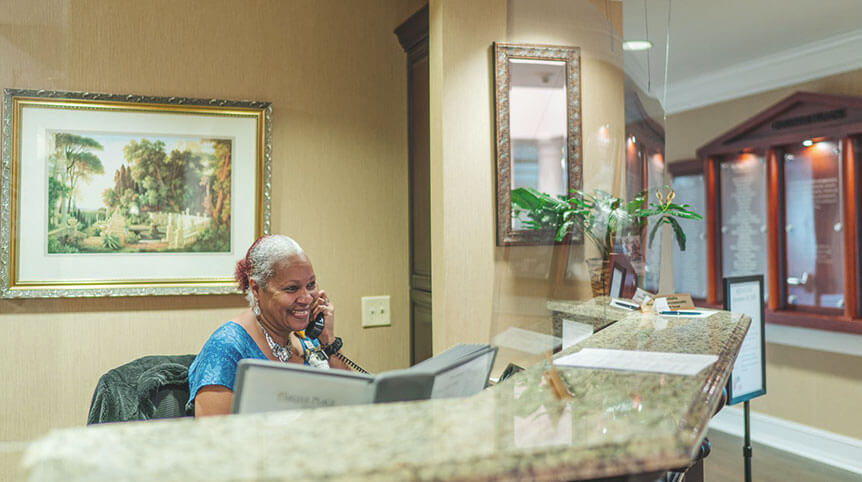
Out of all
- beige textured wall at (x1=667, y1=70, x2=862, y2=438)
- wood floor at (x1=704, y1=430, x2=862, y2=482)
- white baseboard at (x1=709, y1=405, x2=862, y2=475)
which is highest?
beige textured wall at (x1=667, y1=70, x2=862, y2=438)

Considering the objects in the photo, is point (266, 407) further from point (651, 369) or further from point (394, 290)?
point (394, 290)

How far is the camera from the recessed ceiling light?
277 cm

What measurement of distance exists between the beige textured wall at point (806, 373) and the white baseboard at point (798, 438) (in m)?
0.05

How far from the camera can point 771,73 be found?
4477 millimetres

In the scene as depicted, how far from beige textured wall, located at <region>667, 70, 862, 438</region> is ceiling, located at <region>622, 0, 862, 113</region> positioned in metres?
0.07

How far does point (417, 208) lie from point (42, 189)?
1492 mm

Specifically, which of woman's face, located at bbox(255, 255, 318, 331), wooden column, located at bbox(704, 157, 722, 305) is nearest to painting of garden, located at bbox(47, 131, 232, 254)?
woman's face, located at bbox(255, 255, 318, 331)

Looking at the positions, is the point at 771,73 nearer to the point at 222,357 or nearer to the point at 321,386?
the point at 222,357

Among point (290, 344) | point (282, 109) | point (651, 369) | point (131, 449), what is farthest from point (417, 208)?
point (131, 449)

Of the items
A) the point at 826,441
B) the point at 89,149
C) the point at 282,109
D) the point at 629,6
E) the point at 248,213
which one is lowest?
the point at 826,441

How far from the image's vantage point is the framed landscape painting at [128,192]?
2367 millimetres

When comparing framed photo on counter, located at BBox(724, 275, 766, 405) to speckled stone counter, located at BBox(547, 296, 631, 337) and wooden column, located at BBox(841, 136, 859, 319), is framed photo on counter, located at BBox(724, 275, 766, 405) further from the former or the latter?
speckled stone counter, located at BBox(547, 296, 631, 337)

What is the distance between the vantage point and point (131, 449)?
2.25 feet

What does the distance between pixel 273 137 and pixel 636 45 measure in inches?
65.7
